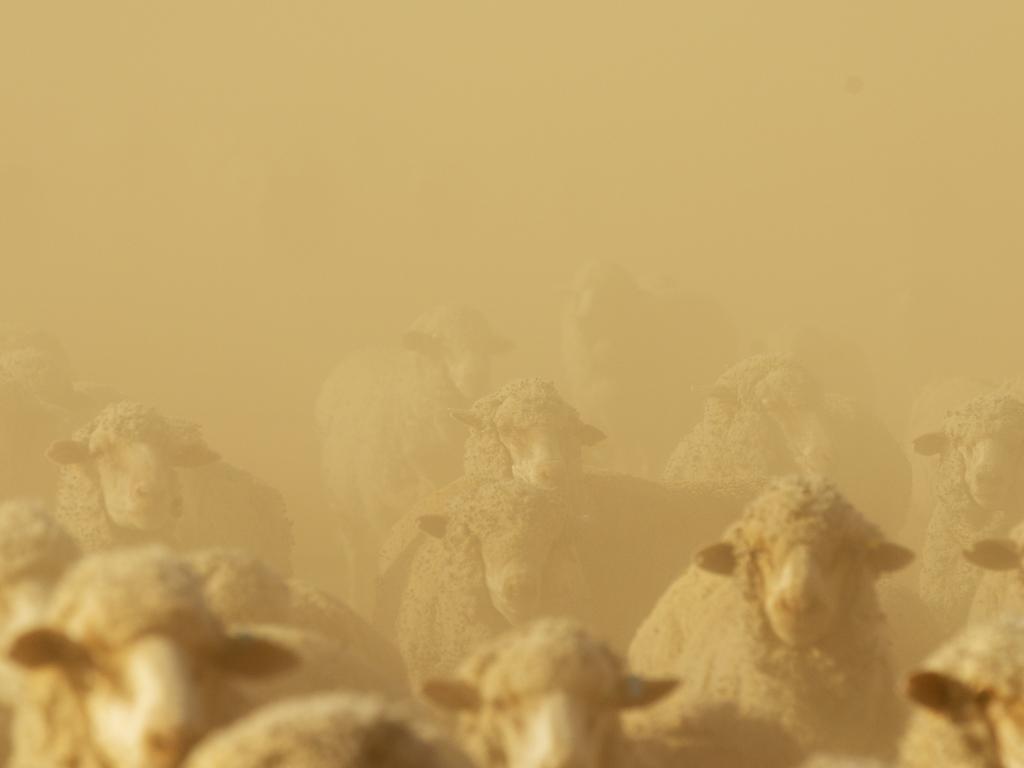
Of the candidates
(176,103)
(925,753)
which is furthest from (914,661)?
(176,103)

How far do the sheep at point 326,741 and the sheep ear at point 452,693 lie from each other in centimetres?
92

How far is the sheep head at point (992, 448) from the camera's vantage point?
909 cm

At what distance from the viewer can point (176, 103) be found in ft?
140

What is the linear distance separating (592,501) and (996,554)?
3185 mm

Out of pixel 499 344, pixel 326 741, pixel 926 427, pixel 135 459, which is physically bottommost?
pixel 326 741

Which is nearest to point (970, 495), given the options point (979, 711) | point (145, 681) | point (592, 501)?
point (592, 501)

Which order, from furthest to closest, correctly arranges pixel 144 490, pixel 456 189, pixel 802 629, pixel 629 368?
1. pixel 456 189
2. pixel 629 368
3. pixel 144 490
4. pixel 802 629

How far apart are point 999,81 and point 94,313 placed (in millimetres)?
30552

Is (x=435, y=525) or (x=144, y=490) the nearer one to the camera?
(x=144, y=490)

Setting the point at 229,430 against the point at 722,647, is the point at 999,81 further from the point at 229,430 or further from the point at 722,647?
the point at 722,647

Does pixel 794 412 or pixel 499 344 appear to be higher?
pixel 499 344

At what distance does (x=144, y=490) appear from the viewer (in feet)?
27.2

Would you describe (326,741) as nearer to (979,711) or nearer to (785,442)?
(979,711)

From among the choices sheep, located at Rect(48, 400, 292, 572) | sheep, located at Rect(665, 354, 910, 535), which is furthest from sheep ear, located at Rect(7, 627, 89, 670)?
sheep, located at Rect(665, 354, 910, 535)
